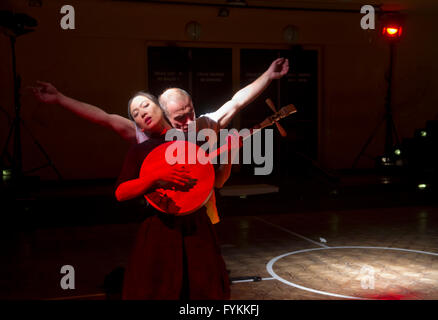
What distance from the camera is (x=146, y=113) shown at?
2.50 m

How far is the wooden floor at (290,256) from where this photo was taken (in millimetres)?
4094

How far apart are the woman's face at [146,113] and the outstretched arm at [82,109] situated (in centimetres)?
27

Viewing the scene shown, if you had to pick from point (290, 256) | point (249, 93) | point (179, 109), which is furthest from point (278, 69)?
point (290, 256)

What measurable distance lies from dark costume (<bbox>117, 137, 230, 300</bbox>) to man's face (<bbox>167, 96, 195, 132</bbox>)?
0.14 metres

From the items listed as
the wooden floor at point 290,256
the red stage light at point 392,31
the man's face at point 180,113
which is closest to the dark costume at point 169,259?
the man's face at point 180,113

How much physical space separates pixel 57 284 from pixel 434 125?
7520mm

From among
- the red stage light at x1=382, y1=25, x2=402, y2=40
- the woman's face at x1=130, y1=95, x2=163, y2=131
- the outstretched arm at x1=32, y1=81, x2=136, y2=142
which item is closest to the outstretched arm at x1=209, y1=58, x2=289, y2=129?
the woman's face at x1=130, y1=95, x2=163, y2=131

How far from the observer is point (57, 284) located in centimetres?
434

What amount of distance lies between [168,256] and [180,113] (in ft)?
2.36

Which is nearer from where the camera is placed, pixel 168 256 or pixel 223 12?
pixel 168 256

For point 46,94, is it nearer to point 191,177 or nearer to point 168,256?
point 191,177

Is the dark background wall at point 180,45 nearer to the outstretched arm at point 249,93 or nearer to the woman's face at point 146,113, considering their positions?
the outstretched arm at point 249,93
